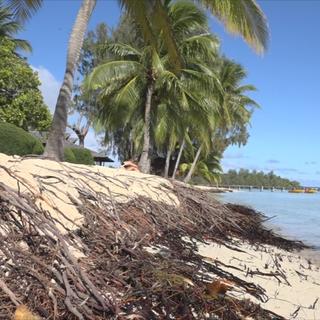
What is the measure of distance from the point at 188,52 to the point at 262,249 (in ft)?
53.6

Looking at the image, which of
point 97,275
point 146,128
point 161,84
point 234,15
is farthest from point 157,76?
point 97,275

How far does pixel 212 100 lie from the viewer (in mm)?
24047

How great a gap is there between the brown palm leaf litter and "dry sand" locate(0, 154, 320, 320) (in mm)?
216

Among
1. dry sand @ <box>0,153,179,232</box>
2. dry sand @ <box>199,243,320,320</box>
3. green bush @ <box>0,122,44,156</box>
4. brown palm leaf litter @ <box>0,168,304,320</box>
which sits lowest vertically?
dry sand @ <box>199,243,320,320</box>

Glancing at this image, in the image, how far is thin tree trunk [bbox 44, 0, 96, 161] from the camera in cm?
1165

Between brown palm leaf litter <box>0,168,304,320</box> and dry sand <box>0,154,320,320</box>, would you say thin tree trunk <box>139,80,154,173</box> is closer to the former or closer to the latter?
dry sand <box>0,154,320,320</box>

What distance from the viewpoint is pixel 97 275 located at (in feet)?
13.1

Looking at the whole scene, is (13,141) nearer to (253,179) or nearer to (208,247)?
(208,247)

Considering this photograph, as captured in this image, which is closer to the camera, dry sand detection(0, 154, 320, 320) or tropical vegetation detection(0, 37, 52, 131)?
dry sand detection(0, 154, 320, 320)

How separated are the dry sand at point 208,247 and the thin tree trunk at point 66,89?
2.82m

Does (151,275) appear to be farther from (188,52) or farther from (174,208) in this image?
(188,52)

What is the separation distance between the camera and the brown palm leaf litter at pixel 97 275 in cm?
342

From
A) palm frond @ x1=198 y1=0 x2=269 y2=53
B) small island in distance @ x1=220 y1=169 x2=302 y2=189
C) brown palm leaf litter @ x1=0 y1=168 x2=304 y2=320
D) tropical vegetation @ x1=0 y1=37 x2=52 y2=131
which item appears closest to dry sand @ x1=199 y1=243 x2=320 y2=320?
brown palm leaf litter @ x1=0 y1=168 x2=304 y2=320

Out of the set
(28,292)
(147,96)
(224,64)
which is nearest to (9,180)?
(28,292)
